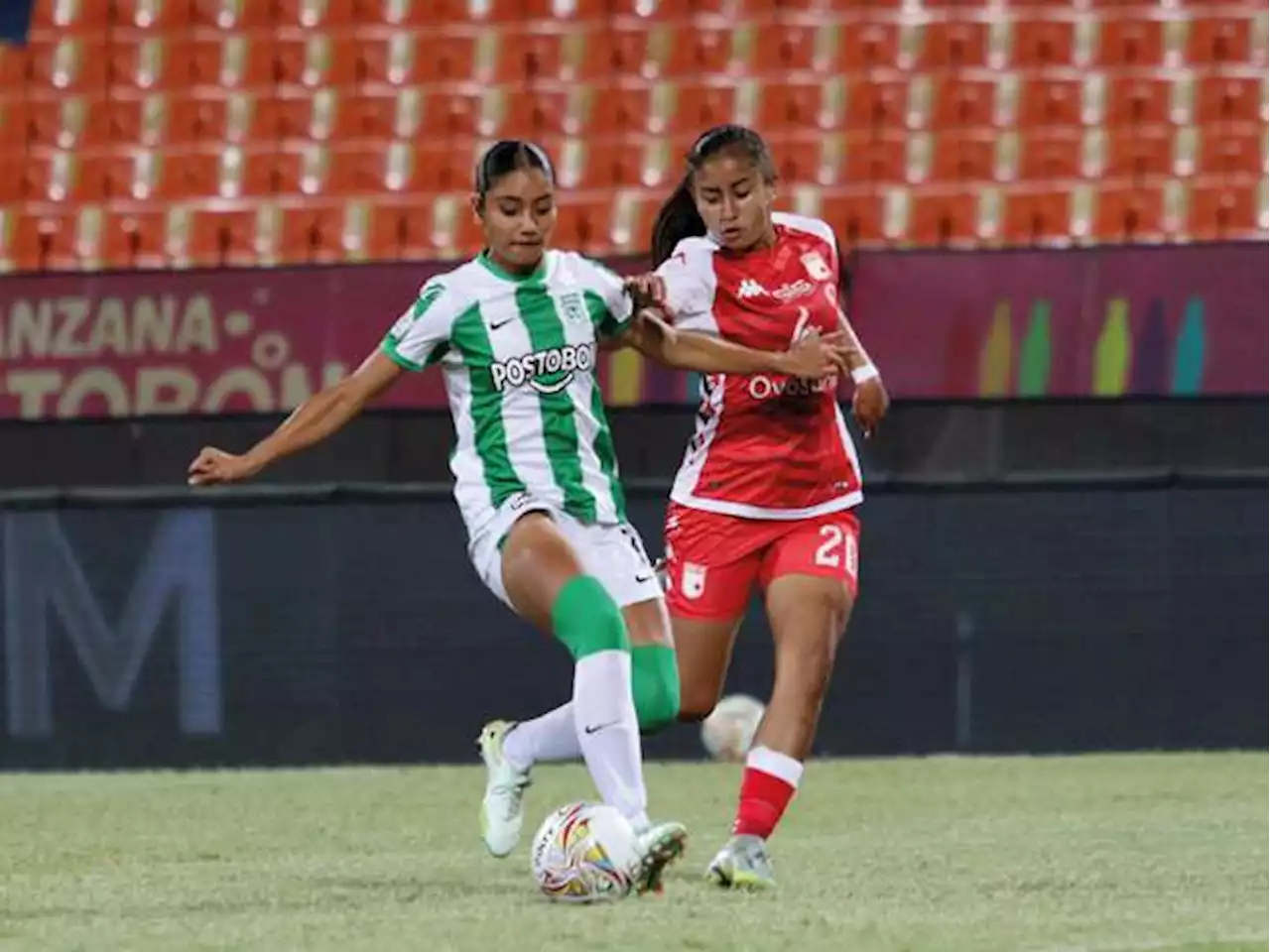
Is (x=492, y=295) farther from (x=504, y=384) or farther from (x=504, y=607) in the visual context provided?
(x=504, y=607)

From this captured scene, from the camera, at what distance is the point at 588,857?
6348 mm

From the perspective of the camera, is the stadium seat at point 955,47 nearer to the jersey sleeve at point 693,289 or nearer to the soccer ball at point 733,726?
the soccer ball at point 733,726

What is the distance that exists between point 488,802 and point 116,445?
563 cm

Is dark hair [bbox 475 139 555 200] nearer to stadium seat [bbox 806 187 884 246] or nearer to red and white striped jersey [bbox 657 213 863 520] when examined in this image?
red and white striped jersey [bbox 657 213 863 520]

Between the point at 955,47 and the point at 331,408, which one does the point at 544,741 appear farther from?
the point at 955,47

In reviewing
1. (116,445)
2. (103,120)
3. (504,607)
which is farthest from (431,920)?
(103,120)

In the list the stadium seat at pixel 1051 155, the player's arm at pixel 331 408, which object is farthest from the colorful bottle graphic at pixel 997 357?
the player's arm at pixel 331 408

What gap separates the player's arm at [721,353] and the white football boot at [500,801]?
3.38 ft

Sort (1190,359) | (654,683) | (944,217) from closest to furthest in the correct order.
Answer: (654,683) < (1190,359) < (944,217)

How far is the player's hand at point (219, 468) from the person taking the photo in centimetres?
660

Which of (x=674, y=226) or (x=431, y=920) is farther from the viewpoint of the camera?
(x=674, y=226)

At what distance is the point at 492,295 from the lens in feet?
22.3

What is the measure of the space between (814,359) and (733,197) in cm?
46

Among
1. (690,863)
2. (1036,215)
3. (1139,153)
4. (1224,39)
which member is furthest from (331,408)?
(1224,39)
